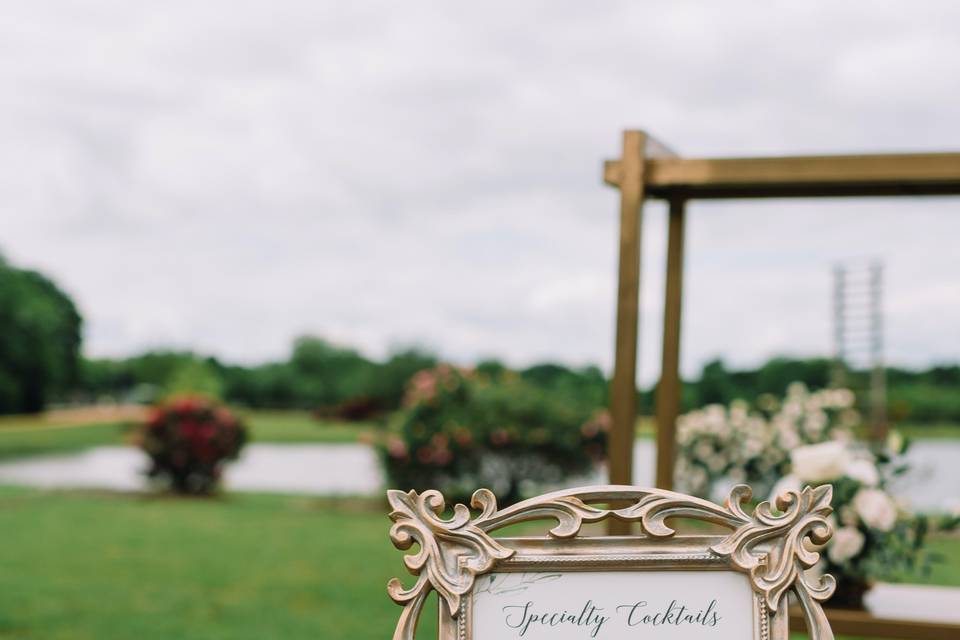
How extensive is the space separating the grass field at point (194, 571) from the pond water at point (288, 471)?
1475 mm

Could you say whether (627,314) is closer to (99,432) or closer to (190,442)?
(190,442)

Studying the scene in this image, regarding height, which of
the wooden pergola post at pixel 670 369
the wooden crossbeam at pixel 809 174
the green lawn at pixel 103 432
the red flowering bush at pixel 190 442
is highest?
the wooden crossbeam at pixel 809 174

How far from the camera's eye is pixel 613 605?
3.60 feet

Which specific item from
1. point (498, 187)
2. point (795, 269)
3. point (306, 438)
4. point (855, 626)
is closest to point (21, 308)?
point (306, 438)

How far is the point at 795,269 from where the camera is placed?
10.1m

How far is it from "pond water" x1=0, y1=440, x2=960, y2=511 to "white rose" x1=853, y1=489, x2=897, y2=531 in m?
4.75

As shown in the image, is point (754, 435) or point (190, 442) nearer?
point (754, 435)

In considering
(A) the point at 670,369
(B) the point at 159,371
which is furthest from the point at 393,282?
(A) the point at 670,369

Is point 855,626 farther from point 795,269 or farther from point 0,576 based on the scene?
point 795,269

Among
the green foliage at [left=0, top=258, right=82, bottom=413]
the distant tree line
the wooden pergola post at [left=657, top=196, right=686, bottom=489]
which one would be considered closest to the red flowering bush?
the distant tree line

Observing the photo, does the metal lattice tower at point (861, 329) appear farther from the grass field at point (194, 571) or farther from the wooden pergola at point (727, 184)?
the wooden pergola at point (727, 184)

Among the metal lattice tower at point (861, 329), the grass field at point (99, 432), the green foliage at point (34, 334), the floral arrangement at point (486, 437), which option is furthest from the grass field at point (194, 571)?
the green foliage at point (34, 334)

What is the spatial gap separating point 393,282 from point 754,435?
42.9ft

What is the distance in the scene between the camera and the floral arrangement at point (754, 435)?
240 inches
